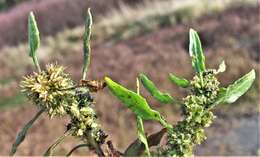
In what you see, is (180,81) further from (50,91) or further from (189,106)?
(50,91)

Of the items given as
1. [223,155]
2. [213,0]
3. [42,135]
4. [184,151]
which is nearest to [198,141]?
[184,151]

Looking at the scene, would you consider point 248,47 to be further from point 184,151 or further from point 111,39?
point 184,151

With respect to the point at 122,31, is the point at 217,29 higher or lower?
lower

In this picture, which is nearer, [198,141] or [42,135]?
[198,141]

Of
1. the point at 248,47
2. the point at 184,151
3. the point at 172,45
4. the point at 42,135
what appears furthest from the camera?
the point at 172,45

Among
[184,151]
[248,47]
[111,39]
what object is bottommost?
[184,151]

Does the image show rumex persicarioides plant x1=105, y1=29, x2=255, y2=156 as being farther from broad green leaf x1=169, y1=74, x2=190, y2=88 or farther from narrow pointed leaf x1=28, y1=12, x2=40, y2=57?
narrow pointed leaf x1=28, y1=12, x2=40, y2=57

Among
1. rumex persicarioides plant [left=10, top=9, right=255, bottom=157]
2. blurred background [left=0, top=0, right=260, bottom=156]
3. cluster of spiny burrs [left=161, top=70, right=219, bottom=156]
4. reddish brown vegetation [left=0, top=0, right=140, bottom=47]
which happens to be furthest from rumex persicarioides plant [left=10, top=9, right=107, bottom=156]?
reddish brown vegetation [left=0, top=0, right=140, bottom=47]

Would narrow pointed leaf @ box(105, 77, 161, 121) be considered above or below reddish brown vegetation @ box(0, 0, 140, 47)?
below
